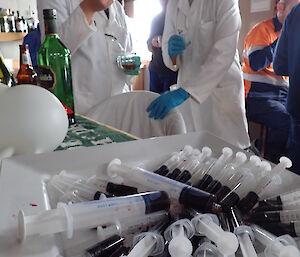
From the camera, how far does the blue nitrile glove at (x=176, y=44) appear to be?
1.54 metres

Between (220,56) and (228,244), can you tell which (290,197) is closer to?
(228,244)

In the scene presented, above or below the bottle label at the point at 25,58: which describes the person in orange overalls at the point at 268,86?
below

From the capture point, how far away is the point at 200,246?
13.3 inches

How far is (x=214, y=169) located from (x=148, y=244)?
0.68 ft

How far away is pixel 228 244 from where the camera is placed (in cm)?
31

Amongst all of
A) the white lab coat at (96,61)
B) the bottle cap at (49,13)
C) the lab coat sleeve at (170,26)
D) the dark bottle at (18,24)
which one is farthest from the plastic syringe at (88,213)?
the dark bottle at (18,24)

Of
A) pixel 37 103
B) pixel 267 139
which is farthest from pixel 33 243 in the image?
pixel 267 139

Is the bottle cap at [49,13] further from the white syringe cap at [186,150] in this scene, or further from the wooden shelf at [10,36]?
the wooden shelf at [10,36]

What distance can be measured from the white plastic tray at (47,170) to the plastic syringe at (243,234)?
0.32 feet

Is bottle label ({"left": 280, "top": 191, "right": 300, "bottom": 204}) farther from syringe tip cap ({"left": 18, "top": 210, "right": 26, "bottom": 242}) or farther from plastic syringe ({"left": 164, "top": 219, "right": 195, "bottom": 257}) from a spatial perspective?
syringe tip cap ({"left": 18, "top": 210, "right": 26, "bottom": 242})

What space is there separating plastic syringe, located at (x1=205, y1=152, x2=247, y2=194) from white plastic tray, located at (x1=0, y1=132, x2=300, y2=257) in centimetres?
6

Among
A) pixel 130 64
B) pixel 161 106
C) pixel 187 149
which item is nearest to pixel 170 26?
pixel 130 64

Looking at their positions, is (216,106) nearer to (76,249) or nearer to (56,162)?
(56,162)

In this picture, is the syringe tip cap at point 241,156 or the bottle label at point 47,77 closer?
the syringe tip cap at point 241,156
